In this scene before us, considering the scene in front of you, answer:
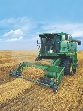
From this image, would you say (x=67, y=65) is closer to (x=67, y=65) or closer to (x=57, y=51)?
(x=67, y=65)

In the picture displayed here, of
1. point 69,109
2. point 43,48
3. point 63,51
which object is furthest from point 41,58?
point 69,109

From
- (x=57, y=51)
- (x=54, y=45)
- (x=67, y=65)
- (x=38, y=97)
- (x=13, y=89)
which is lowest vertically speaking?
(x=38, y=97)

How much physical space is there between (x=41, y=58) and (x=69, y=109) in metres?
7.76

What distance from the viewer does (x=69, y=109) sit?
8.15m

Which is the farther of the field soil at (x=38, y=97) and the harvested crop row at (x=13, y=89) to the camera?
the harvested crop row at (x=13, y=89)

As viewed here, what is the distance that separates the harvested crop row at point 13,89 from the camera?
948 cm

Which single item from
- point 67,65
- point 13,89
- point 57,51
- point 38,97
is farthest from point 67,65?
point 38,97

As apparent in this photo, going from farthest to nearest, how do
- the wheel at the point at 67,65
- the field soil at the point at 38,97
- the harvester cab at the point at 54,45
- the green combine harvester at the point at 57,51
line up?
the harvester cab at the point at 54,45
the wheel at the point at 67,65
the green combine harvester at the point at 57,51
the field soil at the point at 38,97

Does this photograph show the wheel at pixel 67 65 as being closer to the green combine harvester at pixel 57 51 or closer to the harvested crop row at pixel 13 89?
the green combine harvester at pixel 57 51

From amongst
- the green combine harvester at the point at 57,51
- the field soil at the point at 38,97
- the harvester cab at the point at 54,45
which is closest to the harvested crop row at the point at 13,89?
the field soil at the point at 38,97

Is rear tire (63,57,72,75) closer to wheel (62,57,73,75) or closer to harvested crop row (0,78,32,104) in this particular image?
wheel (62,57,73,75)

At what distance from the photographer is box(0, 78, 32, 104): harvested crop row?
948 cm

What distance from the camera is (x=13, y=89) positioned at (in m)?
10.5

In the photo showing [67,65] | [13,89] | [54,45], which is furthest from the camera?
[54,45]
